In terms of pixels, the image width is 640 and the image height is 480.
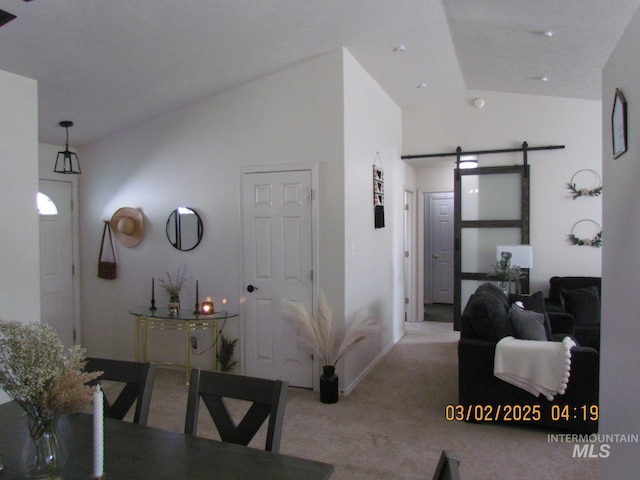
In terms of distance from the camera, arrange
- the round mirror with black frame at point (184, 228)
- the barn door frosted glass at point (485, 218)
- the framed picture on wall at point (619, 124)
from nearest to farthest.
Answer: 1. the framed picture on wall at point (619, 124)
2. the round mirror with black frame at point (184, 228)
3. the barn door frosted glass at point (485, 218)

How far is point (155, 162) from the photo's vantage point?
469 cm

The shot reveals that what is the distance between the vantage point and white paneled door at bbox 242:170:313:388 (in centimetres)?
412

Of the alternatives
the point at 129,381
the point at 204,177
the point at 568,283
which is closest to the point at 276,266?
the point at 204,177

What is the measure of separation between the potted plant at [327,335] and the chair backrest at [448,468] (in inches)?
106

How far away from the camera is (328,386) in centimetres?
381

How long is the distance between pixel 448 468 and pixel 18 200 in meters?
3.23

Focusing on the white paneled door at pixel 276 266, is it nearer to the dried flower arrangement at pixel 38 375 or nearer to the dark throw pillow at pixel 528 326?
the dark throw pillow at pixel 528 326

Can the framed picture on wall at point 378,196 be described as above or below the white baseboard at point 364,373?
above

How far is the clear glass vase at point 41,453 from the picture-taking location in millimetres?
1213

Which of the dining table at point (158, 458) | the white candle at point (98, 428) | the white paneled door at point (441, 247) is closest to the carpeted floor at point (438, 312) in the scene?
the white paneled door at point (441, 247)

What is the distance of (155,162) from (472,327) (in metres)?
3.44

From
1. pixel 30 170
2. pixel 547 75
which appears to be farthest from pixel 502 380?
pixel 30 170

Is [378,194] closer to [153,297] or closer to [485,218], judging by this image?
[485,218]

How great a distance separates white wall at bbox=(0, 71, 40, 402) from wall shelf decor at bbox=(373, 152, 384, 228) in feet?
10.1
